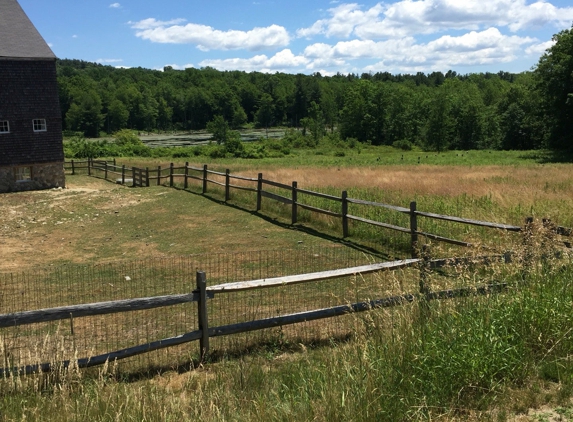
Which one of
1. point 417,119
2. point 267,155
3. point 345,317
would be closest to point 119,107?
point 417,119

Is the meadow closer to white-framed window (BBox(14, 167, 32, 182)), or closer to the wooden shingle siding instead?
the wooden shingle siding

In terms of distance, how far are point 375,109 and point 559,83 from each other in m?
54.8

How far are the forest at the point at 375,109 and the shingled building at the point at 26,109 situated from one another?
115 feet

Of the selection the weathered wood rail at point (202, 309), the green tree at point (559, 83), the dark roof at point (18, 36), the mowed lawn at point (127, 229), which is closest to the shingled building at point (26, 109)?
the dark roof at point (18, 36)

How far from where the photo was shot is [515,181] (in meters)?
20.6

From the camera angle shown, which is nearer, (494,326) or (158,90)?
(494,326)

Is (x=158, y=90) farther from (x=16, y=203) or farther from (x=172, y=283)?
(x=172, y=283)

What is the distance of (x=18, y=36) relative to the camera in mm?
26781

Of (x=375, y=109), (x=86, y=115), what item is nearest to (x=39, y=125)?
(x=375, y=109)

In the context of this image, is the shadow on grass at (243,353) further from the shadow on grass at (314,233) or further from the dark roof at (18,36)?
the dark roof at (18,36)

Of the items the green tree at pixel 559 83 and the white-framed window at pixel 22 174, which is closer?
the white-framed window at pixel 22 174

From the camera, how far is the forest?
155 ft

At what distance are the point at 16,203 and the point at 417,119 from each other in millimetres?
81232

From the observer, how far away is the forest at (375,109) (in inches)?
1857
